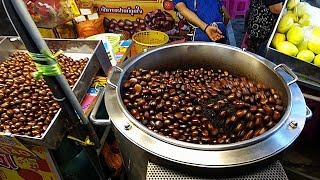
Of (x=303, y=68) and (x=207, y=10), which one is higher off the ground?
(x=207, y=10)

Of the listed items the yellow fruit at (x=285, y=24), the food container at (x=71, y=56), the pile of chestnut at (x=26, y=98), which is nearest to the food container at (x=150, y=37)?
the food container at (x=71, y=56)

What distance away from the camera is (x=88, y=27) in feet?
11.7

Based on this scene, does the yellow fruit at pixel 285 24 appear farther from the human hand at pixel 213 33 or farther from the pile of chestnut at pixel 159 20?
the pile of chestnut at pixel 159 20

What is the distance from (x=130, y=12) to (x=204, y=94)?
7.10ft

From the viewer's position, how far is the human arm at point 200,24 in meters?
2.77

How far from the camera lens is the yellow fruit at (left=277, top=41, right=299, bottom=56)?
2.37 m

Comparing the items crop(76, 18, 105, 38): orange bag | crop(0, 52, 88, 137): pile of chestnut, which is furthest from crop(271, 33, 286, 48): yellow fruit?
crop(76, 18, 105, 38): orange bag

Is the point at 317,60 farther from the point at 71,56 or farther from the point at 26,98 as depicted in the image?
the point at 26,98

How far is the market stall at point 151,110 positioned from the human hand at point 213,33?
493 mm

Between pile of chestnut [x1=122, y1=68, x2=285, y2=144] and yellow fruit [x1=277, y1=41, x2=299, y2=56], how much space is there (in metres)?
0.62

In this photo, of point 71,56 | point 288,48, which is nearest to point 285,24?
point 288,48

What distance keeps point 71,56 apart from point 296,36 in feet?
6.26

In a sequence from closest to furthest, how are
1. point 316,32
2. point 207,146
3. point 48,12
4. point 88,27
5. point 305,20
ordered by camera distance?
point 207,146
point 316,32
point 305,20
point 48,12
point 88,27

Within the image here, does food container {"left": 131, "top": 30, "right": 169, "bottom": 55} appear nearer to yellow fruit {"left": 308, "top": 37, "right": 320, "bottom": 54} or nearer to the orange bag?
the orange bag
